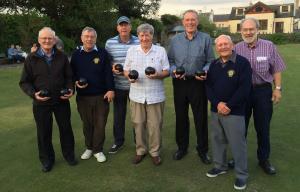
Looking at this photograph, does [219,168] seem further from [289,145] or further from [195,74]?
[289,145]

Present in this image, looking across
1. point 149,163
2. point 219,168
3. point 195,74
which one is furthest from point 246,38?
point 149,163

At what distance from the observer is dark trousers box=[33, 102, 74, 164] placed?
16.9 ft

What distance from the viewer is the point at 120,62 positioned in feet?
18.8

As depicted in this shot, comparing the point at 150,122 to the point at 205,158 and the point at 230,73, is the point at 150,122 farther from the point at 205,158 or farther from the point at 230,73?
the point at 230,73

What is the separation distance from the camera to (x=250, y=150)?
235 inches

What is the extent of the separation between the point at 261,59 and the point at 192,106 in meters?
1.18

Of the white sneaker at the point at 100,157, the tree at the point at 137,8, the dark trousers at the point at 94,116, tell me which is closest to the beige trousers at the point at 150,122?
the dark trousers at the point at 94,116

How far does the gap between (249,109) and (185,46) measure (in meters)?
1.18

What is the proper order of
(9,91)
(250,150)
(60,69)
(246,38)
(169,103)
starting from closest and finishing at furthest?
(246,38)
(60,69)
(250,150)
(169,103)
(9,91)

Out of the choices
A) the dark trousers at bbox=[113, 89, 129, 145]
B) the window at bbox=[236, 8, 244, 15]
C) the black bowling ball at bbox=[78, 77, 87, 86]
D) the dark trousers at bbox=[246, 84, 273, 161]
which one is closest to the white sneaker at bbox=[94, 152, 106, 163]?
the dark trousers at bbox=[113, 89, 129, 145]

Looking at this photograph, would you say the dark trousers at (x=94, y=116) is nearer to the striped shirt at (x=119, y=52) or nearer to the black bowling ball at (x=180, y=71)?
the striped shirt at (x=119, y=52)

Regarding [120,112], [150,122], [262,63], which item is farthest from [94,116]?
[262,63]

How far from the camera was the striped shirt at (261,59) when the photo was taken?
4.71 metres

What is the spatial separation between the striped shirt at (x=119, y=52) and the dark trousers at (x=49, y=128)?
36.2 inches
